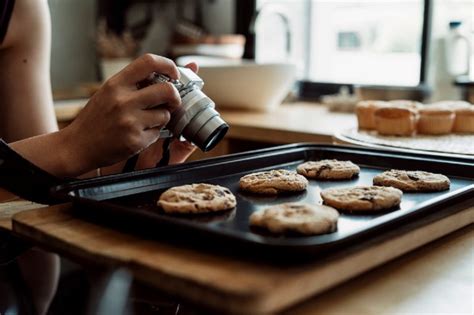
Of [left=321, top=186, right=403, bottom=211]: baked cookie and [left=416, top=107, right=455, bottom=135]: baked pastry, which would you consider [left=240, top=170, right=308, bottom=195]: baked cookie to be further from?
[left=416, top=107, right=455, bottom=135]: baked pastry

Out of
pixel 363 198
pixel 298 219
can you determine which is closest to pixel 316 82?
pixel 363 198

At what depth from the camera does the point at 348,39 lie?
8.21ft

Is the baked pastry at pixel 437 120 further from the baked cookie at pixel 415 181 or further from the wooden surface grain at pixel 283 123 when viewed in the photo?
the baked cookie at pixel 415 181

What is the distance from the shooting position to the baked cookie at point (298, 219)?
61cm

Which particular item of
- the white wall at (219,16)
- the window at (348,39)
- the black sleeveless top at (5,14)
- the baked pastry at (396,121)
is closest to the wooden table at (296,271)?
the black sleeveless top at (5,14)

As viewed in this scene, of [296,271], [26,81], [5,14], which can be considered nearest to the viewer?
[296,271]

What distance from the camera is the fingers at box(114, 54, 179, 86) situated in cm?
85

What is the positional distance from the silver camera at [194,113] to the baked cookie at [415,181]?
0.80 ft

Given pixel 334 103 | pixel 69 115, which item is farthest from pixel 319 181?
pixel 69 115

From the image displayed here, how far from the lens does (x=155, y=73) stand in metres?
0.86

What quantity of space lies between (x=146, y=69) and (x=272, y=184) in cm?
23

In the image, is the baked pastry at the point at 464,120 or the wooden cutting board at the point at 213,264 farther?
the baked pastry at the point at 464,120

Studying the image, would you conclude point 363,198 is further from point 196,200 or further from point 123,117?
point 123,117

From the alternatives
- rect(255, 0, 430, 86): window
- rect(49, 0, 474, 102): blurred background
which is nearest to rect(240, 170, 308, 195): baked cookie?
rect(49, 0, 474, 102): blurred background
